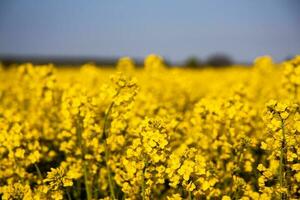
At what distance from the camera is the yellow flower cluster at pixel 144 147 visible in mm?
3434

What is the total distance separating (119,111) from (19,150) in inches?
39.7

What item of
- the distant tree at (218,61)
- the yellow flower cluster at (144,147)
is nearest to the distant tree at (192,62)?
the distant tree at (218,61)

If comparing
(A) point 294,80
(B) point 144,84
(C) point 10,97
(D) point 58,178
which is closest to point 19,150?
(D) point 58,178

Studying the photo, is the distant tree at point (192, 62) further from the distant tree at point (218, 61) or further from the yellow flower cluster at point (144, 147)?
the yellow flower cluster at point (144, 147)

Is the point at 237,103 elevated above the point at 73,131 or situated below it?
above

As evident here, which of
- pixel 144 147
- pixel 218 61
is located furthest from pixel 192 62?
pixel 144 147

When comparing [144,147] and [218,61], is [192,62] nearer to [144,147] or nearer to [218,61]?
[218,61]

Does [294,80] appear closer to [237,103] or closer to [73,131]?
[237,103]

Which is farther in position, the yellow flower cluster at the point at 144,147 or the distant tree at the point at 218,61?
the distant tree at the point at 218,61

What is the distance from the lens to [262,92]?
914cm

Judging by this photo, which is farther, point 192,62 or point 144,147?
point 192,62

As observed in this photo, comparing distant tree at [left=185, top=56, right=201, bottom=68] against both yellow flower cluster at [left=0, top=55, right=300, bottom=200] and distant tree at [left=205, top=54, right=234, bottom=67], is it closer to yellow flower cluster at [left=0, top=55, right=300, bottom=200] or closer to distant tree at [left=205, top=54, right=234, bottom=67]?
distant tree at [left=205, top=54, right=234, bottom=67]

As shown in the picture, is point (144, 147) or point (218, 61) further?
point (218, 61)

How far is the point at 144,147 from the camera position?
3.41m
